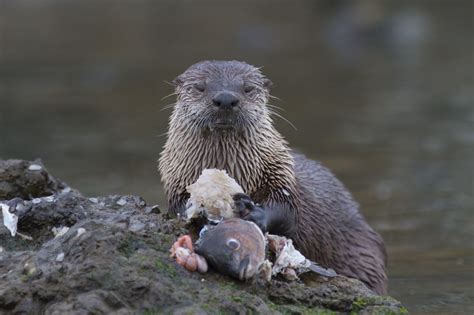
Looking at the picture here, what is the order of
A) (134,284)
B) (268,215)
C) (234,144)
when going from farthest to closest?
(234,144) < (268,215) < (134,284)

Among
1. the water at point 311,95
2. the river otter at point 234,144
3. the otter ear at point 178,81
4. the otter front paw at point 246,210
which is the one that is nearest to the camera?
the otter front paw at point 246,210

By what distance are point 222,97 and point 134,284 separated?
4.66ft

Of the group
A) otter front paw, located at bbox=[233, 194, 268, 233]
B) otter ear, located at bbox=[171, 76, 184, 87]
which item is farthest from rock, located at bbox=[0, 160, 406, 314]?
otter ear, located at bbox=[171, 76, 184, 87]

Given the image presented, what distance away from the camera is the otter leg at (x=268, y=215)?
4898mm

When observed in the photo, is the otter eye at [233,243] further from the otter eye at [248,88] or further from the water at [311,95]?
the water at [311,95]

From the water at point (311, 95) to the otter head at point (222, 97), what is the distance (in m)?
1.36

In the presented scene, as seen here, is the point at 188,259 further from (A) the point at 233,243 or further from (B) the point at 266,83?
(B) the point at 266,83

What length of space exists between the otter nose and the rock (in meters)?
0.69

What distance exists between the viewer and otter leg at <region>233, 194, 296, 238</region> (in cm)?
490

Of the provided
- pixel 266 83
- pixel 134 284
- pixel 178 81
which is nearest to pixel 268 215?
pixel 266 83

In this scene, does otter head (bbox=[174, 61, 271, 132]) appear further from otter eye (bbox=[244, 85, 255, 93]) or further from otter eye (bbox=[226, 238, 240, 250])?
otter eye (bbox=[226, 238, 240, 250])

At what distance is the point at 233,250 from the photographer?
14.2 feet

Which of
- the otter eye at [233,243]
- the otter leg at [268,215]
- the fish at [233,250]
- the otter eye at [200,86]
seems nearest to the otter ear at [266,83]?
the otter eye at [200,86]

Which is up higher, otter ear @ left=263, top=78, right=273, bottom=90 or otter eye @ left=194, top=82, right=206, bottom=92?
otter ear @ left=263, top=78, right=273, bottom=90
